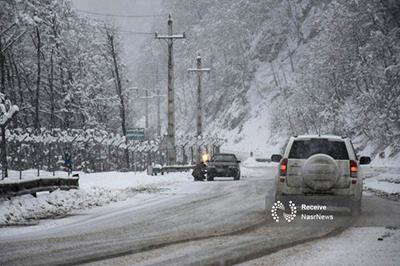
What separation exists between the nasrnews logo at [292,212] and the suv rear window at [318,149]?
3.60 feet

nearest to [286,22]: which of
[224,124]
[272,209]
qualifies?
[224,124]

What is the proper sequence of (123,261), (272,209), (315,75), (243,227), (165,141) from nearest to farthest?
(123,261), (243,227), (272,209), (165,141), (315,75)

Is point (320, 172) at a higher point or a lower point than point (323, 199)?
higher

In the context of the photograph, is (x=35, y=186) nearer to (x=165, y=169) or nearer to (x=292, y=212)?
(x=292, y=212)

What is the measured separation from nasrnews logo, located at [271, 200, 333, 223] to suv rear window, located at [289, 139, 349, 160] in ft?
3.60

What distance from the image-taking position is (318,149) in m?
15.5

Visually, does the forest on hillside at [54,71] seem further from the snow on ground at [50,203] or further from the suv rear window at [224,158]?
the snow on ground at [50,203]

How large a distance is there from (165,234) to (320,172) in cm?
399

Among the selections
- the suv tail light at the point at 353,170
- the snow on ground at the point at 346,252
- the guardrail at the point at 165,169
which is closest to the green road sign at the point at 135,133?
the guardrail at the point at 165,169

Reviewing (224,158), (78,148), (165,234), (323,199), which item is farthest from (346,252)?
(78,148)

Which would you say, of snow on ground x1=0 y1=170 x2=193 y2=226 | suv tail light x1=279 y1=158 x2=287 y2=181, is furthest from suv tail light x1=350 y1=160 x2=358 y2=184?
snow on ground x1=0 y1=170 x2=193 y2=226

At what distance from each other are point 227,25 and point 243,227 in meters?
98.6

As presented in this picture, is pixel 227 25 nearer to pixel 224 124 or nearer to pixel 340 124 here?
pixel 224 124

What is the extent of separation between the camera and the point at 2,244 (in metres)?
11.6
